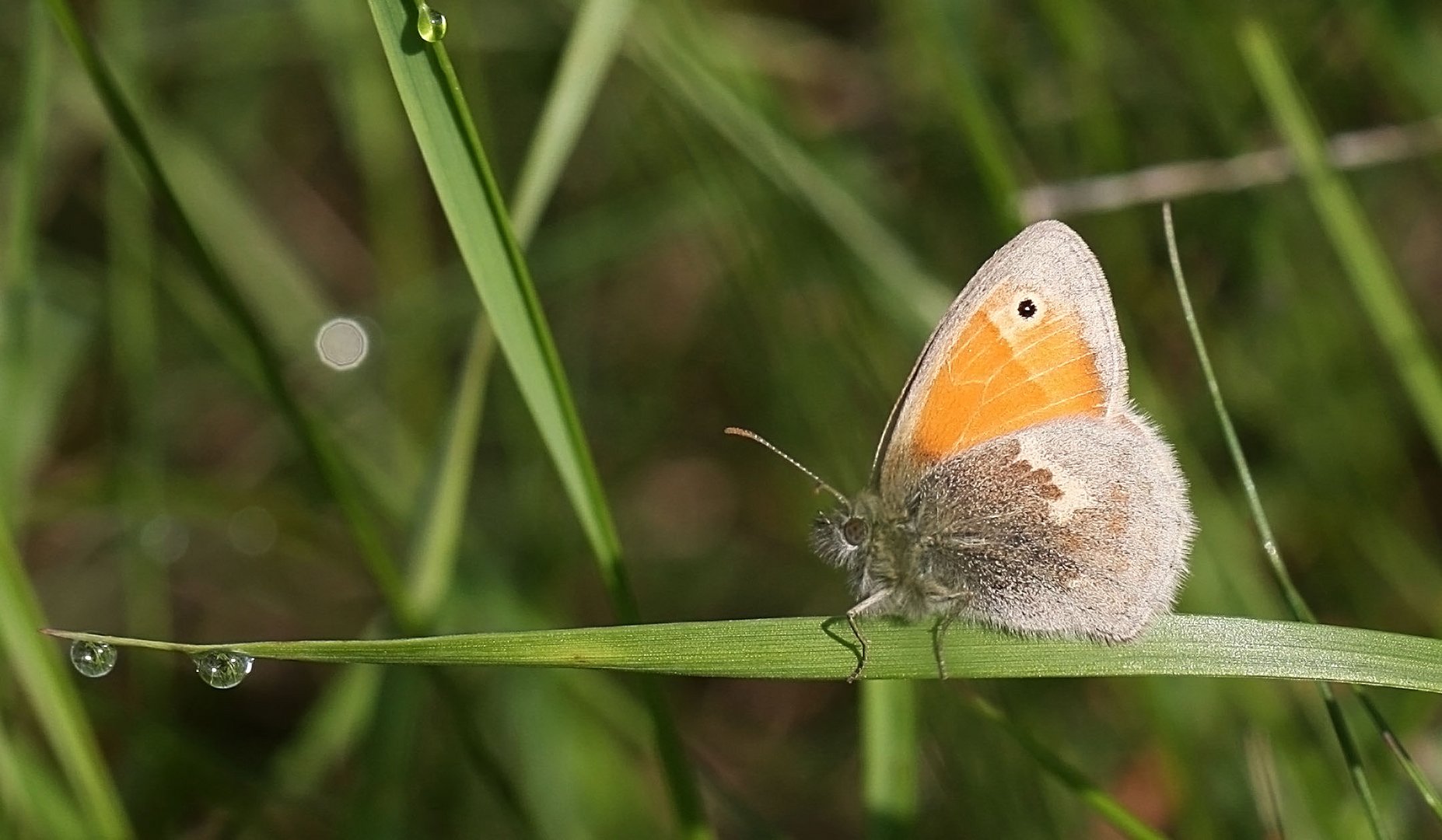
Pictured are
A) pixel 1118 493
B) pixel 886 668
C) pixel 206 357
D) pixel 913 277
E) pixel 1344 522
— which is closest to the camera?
pixel 886 668

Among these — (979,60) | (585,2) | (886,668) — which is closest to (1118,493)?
(886,668)

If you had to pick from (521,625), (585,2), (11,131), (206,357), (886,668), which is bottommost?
(886,668)

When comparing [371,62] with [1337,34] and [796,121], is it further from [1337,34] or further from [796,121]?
[1337,34]

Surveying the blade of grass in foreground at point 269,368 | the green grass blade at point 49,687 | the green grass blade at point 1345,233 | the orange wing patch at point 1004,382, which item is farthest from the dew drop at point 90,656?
the green grass blade at point 1345,233

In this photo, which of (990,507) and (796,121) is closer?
(990,507)

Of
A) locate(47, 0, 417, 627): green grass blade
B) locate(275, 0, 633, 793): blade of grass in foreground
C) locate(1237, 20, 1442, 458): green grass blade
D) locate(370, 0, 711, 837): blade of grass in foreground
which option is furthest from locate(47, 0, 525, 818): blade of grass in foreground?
locate(1237, 20, 1442, 458): green grass blade

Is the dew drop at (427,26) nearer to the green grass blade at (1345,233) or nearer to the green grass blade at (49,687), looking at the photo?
the green grass blade at (49,687)

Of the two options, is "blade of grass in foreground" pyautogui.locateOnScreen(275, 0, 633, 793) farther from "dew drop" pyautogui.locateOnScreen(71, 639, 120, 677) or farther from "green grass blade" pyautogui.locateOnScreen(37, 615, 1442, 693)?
"green grass blade" pyautogui.locateOnScreen(37, 615, 1442, 693)
